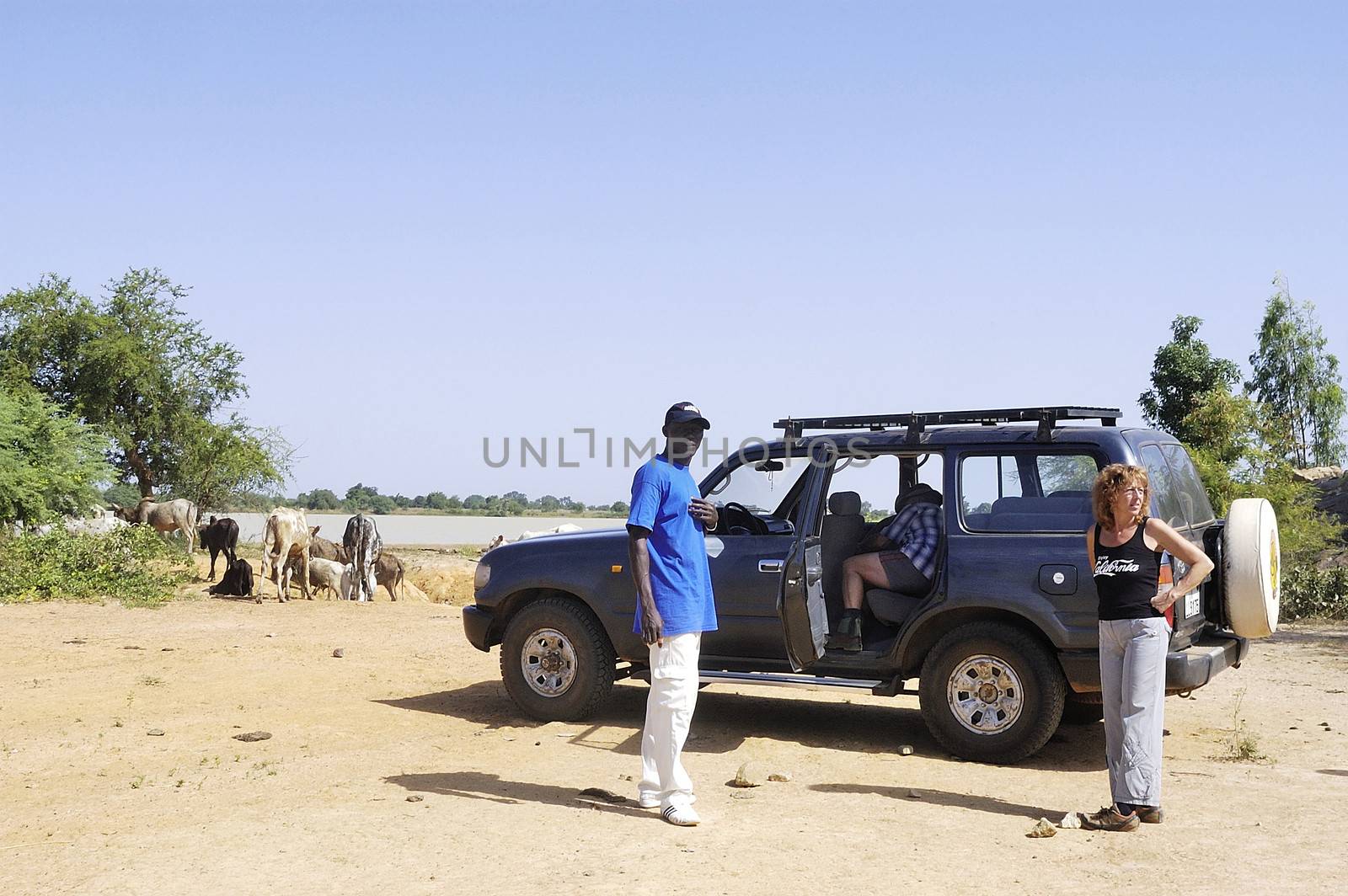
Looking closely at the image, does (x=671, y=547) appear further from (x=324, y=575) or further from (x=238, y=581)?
(x=324, y=575)

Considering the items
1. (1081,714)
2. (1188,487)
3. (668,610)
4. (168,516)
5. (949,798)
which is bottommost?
(949,798)

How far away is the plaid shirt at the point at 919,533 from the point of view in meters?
8.66

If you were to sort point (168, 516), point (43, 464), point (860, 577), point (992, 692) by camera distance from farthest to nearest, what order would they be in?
point (168, 516) → point (43, 464) → point (860, 577) → point (992, 692)

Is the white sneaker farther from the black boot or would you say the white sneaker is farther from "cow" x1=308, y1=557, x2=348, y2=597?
"cow" x1=308, y1=557, x2=348, y2=597

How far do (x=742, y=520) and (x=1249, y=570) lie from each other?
133 inches

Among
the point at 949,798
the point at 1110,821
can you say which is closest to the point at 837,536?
the point at 949,798

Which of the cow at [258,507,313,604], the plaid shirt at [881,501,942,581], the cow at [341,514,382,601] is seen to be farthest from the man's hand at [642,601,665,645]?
the cow at [341,514,382,601]

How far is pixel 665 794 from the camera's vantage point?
21.8 feet

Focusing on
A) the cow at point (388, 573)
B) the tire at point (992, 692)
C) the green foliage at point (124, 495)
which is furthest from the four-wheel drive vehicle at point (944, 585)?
the green foliage at point (124, 495)

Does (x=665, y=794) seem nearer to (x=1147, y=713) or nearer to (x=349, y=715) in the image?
(x=1147, y=713)

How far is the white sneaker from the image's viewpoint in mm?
6492

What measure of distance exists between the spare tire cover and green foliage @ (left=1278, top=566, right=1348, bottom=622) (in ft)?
41.7

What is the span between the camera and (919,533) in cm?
875

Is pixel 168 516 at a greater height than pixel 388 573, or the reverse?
pixel 168 516
